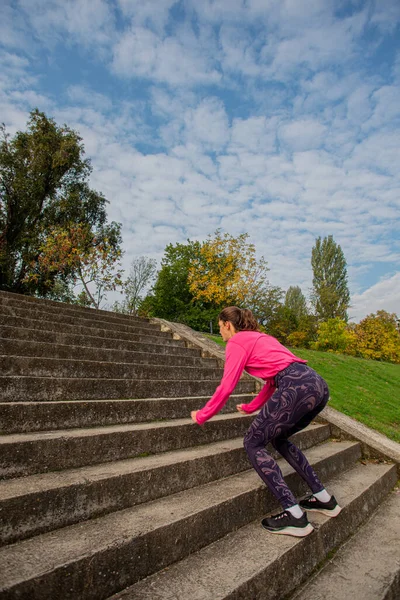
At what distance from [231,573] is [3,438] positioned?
1692 millimetres

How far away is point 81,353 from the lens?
4.52m

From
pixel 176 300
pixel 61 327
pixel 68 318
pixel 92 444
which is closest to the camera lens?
pixel 92 444

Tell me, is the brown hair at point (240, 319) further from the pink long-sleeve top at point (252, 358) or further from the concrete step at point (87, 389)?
the concrete step at point (87, 389)

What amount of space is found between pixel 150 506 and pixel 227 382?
99cm

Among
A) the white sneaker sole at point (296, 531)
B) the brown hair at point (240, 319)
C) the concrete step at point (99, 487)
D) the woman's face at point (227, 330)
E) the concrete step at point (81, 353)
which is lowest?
the white sneaker sole at point (296, 531)

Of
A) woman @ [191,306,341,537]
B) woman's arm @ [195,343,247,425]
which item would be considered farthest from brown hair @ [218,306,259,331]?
woman's arm @ [195,343,247,425]

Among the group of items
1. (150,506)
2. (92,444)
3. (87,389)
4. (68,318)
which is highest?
(68,318)

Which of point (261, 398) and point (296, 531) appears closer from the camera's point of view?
point (296, 531)

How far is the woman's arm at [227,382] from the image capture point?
2.42 m

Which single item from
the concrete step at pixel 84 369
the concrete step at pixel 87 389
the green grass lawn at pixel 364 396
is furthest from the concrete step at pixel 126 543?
the green grass lawn at pixel 364 396

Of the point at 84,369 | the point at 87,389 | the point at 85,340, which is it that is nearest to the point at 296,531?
the point at 87,389

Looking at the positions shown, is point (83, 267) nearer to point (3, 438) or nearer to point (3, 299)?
point (3, 299)

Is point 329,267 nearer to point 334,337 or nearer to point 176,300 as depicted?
point 176,300

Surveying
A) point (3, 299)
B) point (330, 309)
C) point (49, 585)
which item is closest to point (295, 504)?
point (49, 585)
